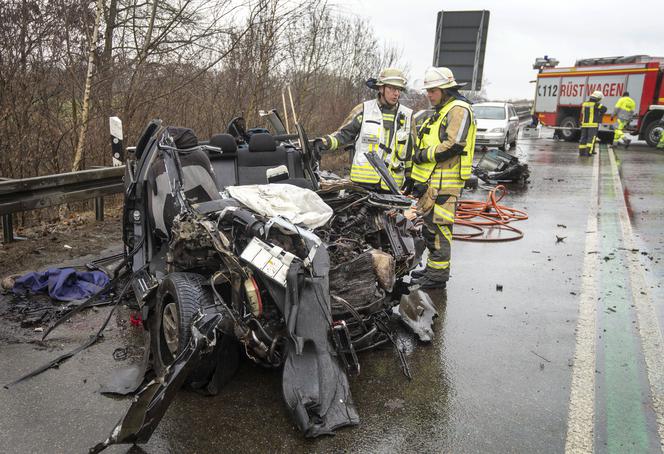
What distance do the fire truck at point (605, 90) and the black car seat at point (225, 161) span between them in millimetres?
19960

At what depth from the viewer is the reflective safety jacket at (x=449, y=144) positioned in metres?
5.12

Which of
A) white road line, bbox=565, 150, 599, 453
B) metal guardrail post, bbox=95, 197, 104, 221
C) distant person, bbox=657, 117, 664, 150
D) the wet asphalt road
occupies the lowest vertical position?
the wet asphalt road

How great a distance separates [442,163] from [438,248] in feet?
2.76

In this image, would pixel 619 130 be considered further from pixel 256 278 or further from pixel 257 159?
pixel 256 278

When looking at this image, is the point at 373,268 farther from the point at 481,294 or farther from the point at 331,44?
the point at 331,44

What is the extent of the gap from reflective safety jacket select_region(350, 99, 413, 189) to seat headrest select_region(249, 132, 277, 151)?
96 centimetres

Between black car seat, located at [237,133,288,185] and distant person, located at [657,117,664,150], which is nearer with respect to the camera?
black car seat, located at [237,133,288,185]

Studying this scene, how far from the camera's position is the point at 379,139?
5.52 m

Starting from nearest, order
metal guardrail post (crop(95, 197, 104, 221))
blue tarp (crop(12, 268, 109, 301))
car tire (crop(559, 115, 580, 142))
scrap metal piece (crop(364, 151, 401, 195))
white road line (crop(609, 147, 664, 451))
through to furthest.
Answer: white road line (crop(609, 147, 664, 451)) < blue tarp (crop(12, 268, 109, 301)) < scrap metal piece (crop(364, 151, 401, 195)) < metal guardrail post (crop(95, 197, 104, 221)) < car tire (crop(559, 115, 580, 142))

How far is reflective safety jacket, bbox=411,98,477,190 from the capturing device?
16.8 ft

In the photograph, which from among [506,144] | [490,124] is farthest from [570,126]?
[490,124]

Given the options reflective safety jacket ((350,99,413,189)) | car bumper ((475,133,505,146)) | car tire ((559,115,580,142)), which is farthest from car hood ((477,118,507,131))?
reflective safety jacket ((350,99,413,189))

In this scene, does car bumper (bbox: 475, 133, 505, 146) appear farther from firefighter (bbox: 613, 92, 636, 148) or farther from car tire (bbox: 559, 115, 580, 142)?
car tire (bbox: 559, 115, 580, 142)

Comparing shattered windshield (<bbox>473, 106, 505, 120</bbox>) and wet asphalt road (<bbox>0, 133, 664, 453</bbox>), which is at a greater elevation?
shattered windshield (<bbox>473, 106, 505, 120</bbox>)
